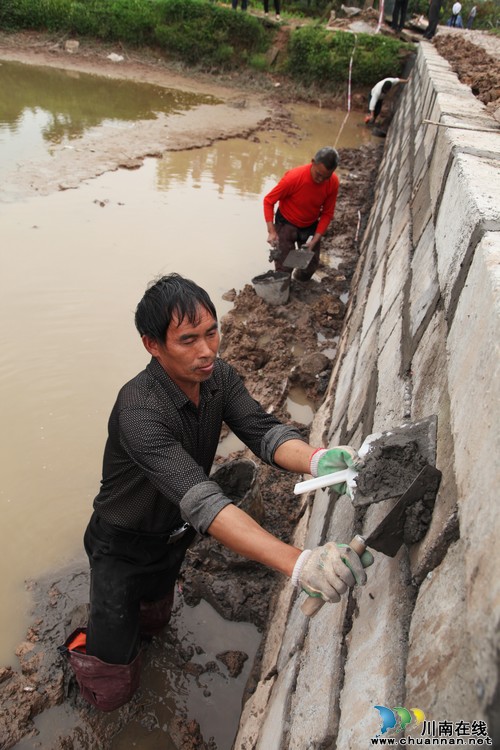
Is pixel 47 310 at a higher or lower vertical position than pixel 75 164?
lower

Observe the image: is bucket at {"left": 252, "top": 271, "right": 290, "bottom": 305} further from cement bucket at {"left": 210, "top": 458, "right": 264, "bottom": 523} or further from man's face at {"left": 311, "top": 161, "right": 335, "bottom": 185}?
cement bucket at {"left": 210, "top": 458, "right": 264, "bottom": 523}

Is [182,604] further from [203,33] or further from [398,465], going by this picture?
[203,33]

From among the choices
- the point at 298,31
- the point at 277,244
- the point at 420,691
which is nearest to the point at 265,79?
the point at 298,31

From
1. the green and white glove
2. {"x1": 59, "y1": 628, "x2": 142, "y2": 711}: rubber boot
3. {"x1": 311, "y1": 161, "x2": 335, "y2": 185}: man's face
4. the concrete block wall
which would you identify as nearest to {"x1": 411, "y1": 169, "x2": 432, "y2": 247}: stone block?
the concrete block wall

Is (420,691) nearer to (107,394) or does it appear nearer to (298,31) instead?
(107,394)

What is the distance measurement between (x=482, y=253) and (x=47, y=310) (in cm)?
454

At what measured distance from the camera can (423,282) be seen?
2.18 metres

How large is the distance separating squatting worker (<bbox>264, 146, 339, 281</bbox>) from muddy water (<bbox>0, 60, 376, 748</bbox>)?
0.60 m

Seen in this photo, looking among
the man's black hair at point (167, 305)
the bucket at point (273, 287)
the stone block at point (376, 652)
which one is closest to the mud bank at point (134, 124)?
the bucket at point (273, 287)

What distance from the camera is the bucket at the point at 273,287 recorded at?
546 cm

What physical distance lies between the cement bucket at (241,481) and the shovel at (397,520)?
1.54 metres

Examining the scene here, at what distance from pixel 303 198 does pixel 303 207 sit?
117 millimetres

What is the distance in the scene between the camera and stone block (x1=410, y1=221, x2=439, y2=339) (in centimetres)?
192

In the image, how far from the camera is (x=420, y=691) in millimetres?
987
